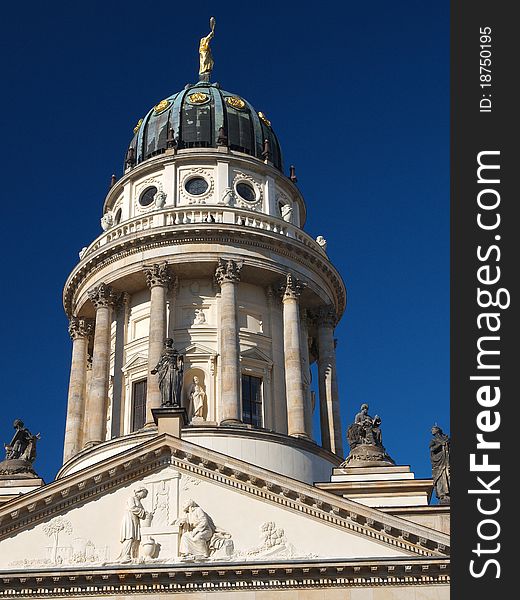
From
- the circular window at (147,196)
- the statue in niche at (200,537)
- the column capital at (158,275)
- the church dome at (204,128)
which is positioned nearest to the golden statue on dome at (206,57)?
the church dome at (204,128)

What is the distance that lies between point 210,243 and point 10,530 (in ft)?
56.4

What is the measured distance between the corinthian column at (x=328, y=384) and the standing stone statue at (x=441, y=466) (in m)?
10.7

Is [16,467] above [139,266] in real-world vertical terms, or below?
below

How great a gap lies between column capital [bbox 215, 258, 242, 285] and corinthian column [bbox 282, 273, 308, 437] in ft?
7.41

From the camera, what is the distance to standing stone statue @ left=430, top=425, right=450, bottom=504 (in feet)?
112

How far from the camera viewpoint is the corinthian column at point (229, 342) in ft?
138

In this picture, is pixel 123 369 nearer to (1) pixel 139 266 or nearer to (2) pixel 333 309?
(1) pixel 139 266

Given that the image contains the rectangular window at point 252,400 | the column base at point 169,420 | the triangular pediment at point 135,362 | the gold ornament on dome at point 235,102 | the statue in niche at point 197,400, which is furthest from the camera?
the gold ornament on dome at point 235,102

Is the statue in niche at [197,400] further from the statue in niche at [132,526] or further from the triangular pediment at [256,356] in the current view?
the statue in niche at [132,526]

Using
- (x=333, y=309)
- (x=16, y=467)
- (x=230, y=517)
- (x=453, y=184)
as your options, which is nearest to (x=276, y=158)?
(x=333, y=309)

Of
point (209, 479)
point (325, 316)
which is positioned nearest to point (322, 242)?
point (325, 316)

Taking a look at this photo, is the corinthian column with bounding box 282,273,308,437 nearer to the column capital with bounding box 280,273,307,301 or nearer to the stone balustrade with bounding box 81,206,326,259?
the column capital with bounding box 280,273,307,301

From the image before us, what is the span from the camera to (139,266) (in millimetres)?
45688

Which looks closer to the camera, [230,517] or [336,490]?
[230,517]
